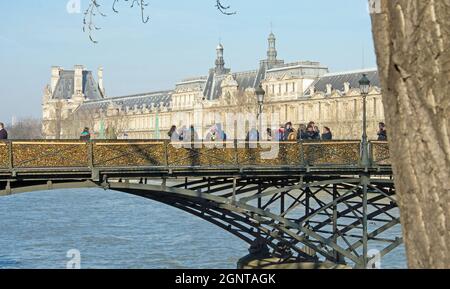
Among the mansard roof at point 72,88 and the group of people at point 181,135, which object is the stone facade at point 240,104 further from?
the group of people at point 181,135

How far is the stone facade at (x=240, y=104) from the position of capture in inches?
3775

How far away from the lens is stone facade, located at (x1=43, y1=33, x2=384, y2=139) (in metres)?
95.9

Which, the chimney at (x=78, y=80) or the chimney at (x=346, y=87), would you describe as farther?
the chimney at (x=78, y=80)

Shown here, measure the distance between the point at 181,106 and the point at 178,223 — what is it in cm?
9171

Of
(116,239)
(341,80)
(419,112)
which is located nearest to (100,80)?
(341,80)

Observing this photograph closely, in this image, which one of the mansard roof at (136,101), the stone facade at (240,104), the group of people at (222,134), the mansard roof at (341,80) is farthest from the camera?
the mansard roof at (136,101)

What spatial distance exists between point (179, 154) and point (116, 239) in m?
17.6

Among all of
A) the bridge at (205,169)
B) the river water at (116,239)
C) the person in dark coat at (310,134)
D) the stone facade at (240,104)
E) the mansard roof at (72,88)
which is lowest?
the river water at (116,239)

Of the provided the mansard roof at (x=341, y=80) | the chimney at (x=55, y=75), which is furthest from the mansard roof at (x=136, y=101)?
the mansard roof at (x=341, y=80)

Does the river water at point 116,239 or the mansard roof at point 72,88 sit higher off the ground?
the mansard roof at point 72,88

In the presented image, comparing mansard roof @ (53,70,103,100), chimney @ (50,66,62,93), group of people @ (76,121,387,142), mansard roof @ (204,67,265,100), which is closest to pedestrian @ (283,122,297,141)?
group of people @ (76,121,387,142)

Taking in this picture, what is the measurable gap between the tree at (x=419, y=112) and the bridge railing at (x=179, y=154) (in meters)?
13.5
